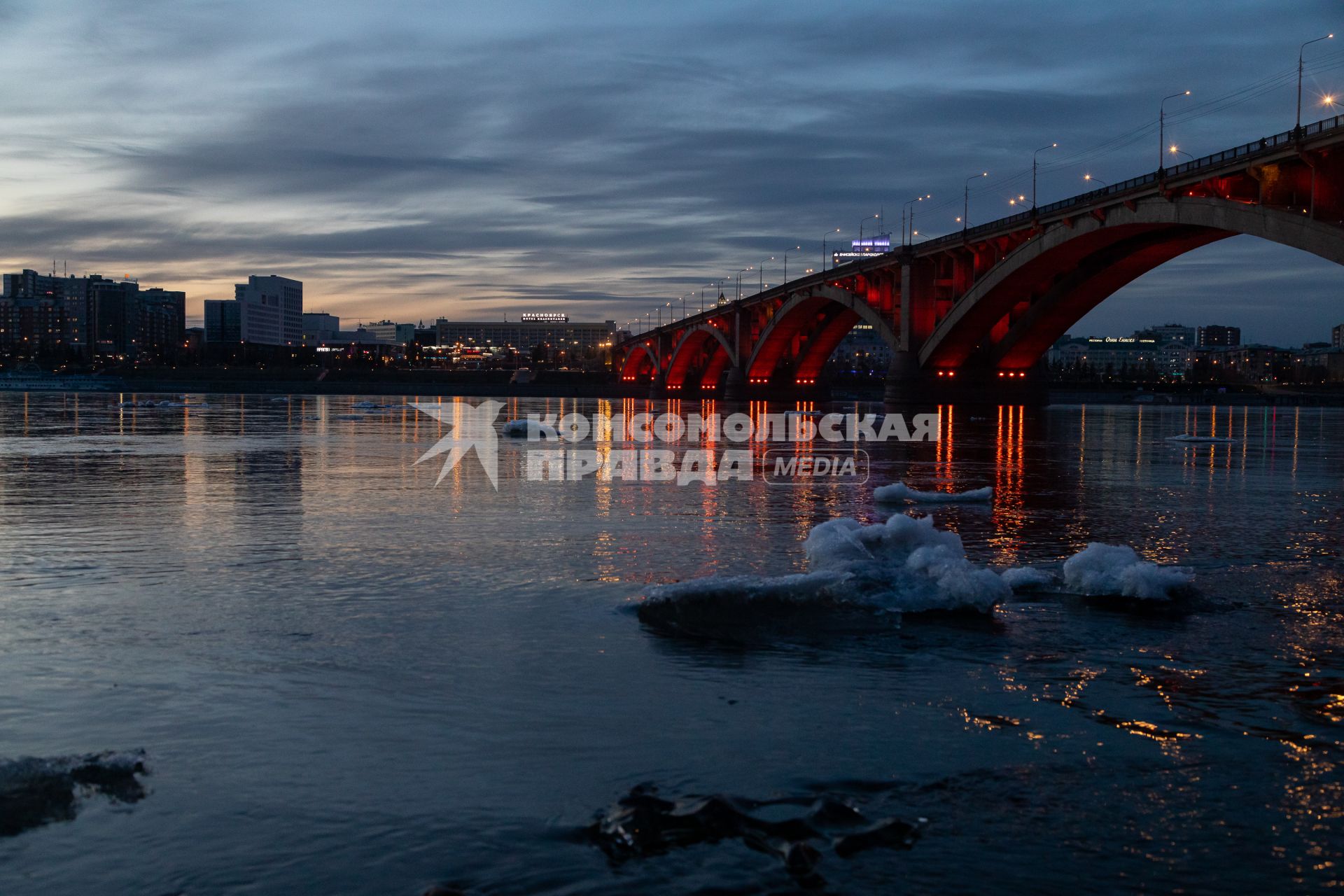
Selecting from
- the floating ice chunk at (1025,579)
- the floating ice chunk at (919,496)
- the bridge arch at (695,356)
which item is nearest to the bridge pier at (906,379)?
the bridge arch at (695,356)

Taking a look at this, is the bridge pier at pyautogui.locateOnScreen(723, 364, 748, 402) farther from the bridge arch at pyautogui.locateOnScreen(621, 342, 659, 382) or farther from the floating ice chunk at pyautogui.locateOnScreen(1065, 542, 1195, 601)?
the floating ice chunk at pyautogui.locateOnScreen(1065, 542, 1195, 601)

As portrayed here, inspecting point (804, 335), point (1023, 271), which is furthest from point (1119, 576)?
point (804, 335)

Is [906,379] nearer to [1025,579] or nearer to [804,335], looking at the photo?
[804,335]

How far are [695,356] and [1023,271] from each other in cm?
8583

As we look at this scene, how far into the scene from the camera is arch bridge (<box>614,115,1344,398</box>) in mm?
42719

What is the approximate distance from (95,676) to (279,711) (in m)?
1.70

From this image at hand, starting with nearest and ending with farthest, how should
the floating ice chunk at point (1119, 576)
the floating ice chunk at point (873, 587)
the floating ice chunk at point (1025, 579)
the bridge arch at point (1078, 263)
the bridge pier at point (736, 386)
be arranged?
the floating ice chunk at point (873, 587)
the floating ice chunk at point (1119, 576)
the floating ice chunk at point (1025, 579)
the bridge arch at point (1078, 263)
the bridge pier at point (736, 386)

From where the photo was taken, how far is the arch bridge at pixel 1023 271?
4272 centimetres

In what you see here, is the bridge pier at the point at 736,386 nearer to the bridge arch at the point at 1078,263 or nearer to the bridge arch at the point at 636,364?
the bridge arch at the point at 1078,263

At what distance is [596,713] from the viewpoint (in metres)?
7.09

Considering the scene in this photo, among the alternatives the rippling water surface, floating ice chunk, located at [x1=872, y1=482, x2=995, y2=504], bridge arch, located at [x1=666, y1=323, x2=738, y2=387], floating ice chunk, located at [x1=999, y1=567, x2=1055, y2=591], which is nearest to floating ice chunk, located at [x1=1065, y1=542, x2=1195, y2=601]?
floating ice chunk, located at [x1=999, y1=567, x2=1055, y2=591]

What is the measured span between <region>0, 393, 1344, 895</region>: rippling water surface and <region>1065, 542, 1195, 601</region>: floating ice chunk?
0.40m

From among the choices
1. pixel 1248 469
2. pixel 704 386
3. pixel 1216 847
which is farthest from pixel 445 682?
pixel 704 386

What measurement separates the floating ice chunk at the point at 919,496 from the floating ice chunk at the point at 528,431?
67.2ft
